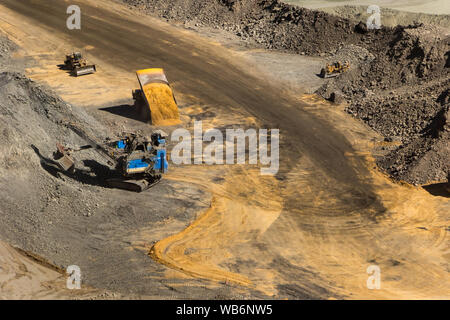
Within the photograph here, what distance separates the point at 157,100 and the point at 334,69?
12.7 m

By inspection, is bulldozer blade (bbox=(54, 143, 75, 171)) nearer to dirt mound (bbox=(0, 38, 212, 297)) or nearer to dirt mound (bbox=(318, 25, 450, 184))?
dirt mound (bbox=(0, 38, 212, 297))

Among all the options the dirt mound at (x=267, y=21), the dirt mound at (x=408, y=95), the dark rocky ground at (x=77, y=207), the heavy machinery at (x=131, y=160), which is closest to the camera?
the dark rocky ground at (x=77, y=207)

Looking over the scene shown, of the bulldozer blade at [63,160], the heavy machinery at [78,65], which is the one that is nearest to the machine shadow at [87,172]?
the bulldozer blade at [63,160]

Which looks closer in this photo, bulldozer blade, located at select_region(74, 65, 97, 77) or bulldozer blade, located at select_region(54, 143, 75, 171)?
bulldozer blade, located at select_region(54, 143, 75, 171)

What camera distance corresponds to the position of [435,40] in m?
32.3

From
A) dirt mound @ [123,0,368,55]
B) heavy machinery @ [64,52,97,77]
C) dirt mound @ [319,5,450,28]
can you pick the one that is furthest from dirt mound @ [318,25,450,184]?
heavy machinery @ [64,52,97,77]

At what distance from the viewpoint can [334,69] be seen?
3478cm

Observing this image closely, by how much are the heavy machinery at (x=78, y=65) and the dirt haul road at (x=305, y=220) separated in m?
1.96

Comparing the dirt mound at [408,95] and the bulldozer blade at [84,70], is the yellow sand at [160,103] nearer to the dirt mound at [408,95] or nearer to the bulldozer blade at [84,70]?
the bulldozer blade at [84,70]

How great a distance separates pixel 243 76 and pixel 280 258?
1787cm

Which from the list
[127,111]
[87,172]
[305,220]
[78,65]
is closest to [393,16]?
[127,111]

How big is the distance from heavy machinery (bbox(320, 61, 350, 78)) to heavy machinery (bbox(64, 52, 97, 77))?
14676 millimetres

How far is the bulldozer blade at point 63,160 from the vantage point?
21.1 m

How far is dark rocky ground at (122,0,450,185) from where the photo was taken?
82.7 ft
